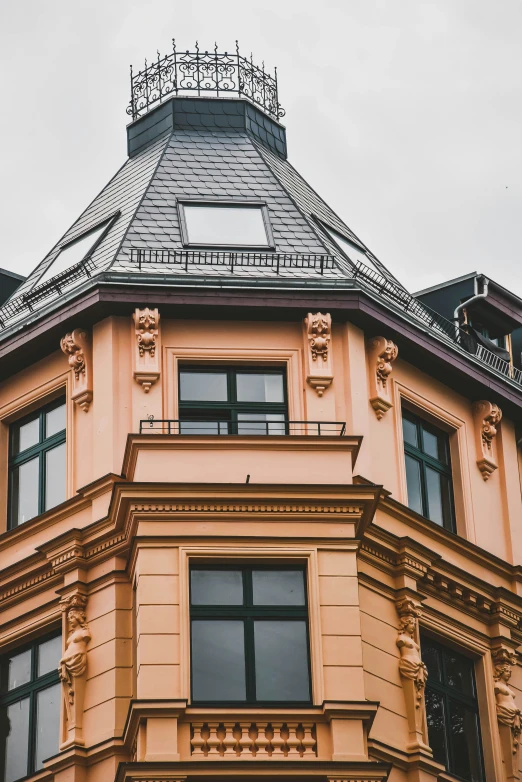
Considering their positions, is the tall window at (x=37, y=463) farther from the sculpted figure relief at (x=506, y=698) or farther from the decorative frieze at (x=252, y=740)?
the sculpted figure relief at (x=506, y=698)

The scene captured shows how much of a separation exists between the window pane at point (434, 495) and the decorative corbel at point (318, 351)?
322 cm

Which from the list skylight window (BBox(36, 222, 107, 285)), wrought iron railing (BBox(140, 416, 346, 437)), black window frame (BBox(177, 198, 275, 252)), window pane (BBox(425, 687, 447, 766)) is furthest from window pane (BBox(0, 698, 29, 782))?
black window frame (BBox(177, 198, 275, 252))

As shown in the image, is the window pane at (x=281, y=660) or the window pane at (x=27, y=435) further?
the window pane at (x=27, y=435)

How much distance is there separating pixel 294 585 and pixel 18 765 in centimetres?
592

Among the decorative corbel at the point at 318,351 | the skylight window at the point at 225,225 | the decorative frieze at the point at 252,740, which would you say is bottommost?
the decorative frieze at the point at 252,740

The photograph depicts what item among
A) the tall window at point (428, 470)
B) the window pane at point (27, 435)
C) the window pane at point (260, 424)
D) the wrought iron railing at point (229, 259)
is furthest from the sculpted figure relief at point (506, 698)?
the window pane at point (27, 435)

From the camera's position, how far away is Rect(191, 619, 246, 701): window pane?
27.9 metres

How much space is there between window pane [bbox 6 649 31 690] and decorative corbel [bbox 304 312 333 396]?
6.91 meters

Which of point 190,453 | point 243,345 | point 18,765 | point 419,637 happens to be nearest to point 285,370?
point 243,345

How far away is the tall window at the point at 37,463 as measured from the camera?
32688 millimetres

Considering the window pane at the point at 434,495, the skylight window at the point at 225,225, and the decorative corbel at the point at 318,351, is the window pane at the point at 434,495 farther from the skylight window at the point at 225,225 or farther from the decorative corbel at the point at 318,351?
the skylight window at the point at 225,225

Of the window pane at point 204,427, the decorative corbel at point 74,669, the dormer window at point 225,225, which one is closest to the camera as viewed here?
the decorative corbel at point 74,669

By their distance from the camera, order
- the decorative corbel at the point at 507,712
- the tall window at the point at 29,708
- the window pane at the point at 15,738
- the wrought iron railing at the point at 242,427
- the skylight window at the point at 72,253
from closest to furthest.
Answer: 1. the tall window at the point at 29,708
2. the window pane at the point at 15,738
3. the wrought iron railing at the point at 242,427
4. the decorative corbel at the point at 507,712
5. the skylight window at the point at 72,253

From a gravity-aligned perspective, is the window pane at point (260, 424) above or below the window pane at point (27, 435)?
below
